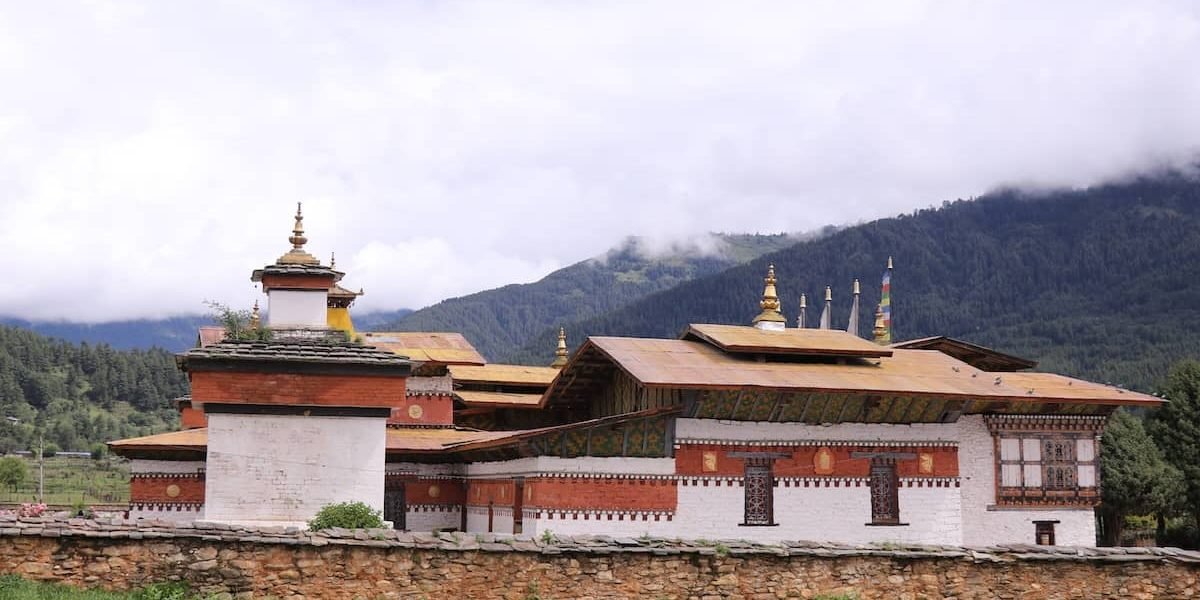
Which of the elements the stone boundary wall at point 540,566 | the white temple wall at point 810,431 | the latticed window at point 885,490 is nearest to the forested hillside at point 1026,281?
the white temple wall at point 810,431

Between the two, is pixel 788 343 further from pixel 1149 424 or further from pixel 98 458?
pixel 98 458

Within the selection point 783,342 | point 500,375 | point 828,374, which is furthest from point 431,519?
point 828,374

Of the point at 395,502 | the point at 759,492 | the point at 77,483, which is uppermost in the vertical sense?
the point at 759,492

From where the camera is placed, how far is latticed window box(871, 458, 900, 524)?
2802 cm

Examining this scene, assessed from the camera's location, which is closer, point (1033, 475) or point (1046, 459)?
point (1033, 475)

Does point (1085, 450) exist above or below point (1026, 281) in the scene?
below

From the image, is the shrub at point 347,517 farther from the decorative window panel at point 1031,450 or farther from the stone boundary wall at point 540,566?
the decorative window panel at point 1031,450

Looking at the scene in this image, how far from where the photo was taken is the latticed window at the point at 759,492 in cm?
2688

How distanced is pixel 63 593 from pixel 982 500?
21.9 metres

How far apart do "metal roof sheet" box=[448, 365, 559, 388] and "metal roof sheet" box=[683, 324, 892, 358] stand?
8.15 meters

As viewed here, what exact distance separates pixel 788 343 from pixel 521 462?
657 cm

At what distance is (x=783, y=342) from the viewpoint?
1124 inches

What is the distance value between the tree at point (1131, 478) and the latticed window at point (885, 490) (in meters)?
14.1

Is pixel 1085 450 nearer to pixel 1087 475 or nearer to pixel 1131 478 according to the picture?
pixel 1087 475
